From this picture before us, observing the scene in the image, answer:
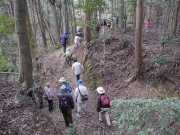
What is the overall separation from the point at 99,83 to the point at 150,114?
7010 mm

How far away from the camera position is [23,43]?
6148 millimetres

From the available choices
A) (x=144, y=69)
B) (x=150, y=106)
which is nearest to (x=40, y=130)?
(x=150, y=106)

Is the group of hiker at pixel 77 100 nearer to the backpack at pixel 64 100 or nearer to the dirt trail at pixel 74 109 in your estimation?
the backpack at pixel 64 100

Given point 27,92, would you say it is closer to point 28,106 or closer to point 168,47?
point 28,106

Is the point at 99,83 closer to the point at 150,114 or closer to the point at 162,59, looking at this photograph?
the point at 162,59

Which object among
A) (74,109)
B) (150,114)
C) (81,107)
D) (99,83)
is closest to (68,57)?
(99,83)

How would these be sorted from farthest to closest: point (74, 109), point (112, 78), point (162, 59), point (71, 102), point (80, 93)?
point (112, 78)
point (74, 109)
point (162, 59)
point (80, 93)
point (71, 102)

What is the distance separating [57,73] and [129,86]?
5.84 metres

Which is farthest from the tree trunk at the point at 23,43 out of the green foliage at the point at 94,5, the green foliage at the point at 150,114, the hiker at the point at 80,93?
the green foliage at the point at 150,114

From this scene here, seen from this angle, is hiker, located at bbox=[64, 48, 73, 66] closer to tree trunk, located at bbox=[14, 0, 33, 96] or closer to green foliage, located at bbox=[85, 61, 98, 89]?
green foliage, located at bbox=[85, 61, 98, 89]

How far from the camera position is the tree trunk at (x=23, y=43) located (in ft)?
19.0

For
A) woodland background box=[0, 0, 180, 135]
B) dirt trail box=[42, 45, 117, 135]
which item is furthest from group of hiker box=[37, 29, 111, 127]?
woodland background box=[0, 0, 180, 135]

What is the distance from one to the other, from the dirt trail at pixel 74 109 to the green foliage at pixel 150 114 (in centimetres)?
362

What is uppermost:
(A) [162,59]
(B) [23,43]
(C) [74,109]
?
(B) [23,43]
